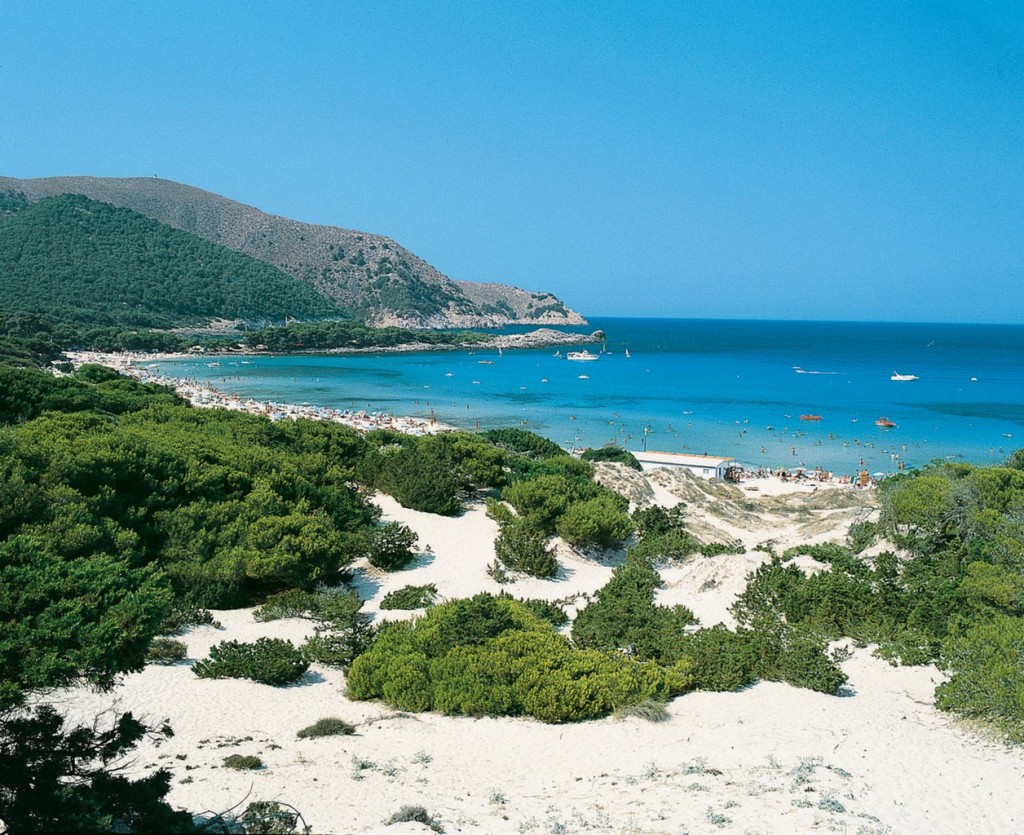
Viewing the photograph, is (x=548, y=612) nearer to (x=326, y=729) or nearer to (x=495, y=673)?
(x=495, y=673)

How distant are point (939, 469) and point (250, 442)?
1974cm

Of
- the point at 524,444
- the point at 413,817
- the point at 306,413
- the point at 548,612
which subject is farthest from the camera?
the point at 306,413

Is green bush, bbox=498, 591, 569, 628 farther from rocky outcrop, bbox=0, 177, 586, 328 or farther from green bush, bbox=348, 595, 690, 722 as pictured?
rocky outcrop, bbox=0, 177, 586, 328

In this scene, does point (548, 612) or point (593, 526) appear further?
point (593, 526)

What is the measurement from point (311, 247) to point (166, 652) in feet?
604

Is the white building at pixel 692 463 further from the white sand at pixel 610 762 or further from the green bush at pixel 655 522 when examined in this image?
the white sand at pixel 610 762

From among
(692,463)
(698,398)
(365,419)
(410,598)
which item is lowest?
(692,463)

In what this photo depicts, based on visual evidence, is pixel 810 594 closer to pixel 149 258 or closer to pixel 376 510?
pixel 376 510

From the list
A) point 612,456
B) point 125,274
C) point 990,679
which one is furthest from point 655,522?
point 125,274

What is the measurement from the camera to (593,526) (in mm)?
18844

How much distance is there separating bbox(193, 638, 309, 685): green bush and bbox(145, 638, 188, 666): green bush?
51 centimetres

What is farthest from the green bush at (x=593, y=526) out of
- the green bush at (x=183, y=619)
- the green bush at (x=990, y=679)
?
the green bush at (x=990, y=679)

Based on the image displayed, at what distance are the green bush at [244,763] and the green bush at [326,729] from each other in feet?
3.47

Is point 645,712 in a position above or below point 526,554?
above
